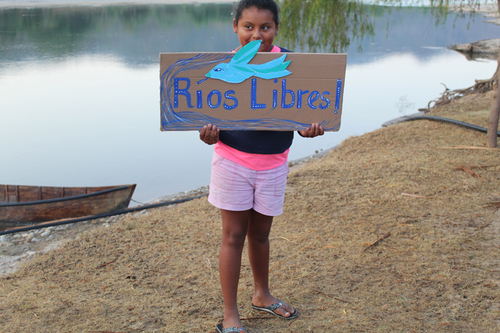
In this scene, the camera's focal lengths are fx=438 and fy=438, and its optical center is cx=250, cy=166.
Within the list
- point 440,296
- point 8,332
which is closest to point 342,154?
point 440,296

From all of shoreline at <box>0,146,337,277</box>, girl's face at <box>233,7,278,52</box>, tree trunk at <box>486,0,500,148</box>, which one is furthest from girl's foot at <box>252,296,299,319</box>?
tree trunk at <box>486,0,500,148</box>

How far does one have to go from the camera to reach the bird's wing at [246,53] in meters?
1.74

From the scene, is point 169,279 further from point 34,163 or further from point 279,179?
point 34,163

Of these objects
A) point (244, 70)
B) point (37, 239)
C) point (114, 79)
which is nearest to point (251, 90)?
point (244, 70)

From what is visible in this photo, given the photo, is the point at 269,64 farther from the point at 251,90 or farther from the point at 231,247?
the point at 231,247

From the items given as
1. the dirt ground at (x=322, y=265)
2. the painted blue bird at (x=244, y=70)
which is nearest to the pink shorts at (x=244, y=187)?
the painted blue bird at (x=244, y=70)

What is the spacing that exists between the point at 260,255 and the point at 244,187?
39cm

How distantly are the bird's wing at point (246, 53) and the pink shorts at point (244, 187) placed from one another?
40cm

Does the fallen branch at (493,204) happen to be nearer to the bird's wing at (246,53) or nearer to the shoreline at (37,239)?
the bird's wing at (246,53)

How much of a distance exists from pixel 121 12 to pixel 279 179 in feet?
81.5

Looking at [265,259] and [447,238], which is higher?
[265,259]

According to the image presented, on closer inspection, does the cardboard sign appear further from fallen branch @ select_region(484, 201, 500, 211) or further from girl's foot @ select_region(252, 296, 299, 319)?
fallen branch @ select_region(484, 201, 500, 211)

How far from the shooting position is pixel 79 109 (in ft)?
29.3

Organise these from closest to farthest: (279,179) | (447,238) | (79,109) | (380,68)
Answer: (279,179) < (447,238) < (79,109) < (380,68)
